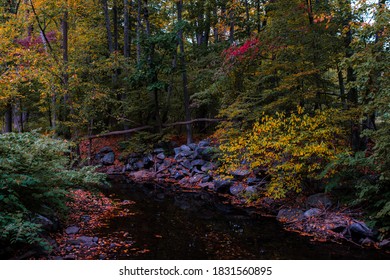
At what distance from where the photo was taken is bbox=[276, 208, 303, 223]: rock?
809 cm

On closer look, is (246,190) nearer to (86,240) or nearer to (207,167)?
(207,167)

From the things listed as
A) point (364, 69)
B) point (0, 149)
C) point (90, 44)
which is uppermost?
point (90, 44)

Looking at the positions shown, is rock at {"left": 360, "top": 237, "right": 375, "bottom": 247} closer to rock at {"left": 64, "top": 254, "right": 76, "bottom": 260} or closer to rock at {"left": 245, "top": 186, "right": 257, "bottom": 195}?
rock at {"left": 245, "top": 186, "right": 257, "bottom": 195}

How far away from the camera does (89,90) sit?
1592cm

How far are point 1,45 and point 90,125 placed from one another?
6383mm

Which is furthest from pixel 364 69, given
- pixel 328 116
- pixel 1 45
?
pixel 1 45

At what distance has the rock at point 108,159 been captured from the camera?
56.1 feet

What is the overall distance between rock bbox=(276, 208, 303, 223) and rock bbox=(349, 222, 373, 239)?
1366 mm

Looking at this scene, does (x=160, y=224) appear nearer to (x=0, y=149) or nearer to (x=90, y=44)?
(x=0, y=149)

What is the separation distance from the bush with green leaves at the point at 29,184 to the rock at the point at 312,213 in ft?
17.5

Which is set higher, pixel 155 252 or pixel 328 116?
pixel 328 116

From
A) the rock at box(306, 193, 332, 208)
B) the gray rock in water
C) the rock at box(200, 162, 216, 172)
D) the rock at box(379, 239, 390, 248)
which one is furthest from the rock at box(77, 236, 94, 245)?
the gray rock in water

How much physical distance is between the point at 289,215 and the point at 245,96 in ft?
15.7

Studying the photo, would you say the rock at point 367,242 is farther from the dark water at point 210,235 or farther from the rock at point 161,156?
the rock at point 161,156
